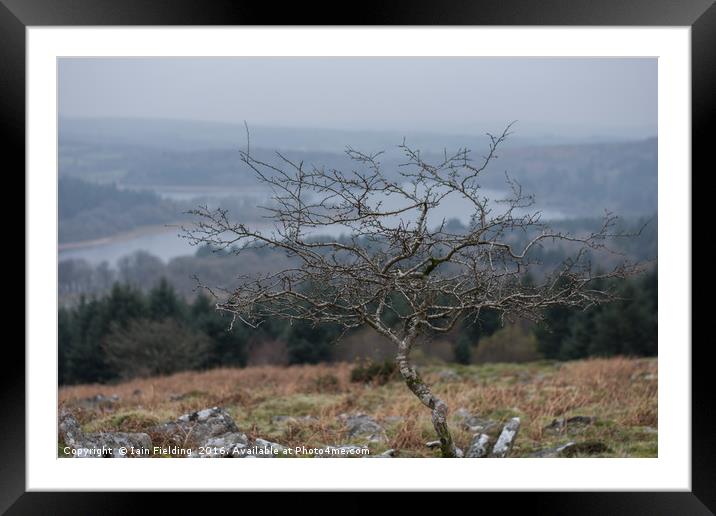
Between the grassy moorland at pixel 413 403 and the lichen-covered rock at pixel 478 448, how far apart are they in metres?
0.26

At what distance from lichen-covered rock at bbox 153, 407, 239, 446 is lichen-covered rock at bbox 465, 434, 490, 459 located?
2029 millimetres

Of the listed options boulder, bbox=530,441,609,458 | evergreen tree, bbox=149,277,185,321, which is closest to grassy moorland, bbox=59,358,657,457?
boulder, bbox=530,441,609,458

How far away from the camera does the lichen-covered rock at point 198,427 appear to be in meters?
6.35

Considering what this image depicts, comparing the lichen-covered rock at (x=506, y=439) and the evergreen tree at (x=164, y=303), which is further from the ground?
the evergreen tree at (x=164, y=303)

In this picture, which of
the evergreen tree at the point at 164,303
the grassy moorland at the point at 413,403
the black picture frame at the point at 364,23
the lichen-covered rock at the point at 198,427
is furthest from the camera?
the evergreen tree at the point at 164,303

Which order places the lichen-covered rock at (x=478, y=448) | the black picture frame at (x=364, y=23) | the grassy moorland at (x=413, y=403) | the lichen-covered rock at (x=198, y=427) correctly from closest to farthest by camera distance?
the black picture frame at (x=364, y=23) < the lichen-covered rock at (x=478, y=448) < the lichen-covered rock at (x=198, y=427) < the grassy moorland at (x=413, y=403)

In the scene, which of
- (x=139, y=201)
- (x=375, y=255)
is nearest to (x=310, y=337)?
(x=139, y=201)

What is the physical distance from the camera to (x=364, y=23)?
4.72 m

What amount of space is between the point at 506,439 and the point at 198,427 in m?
2.63

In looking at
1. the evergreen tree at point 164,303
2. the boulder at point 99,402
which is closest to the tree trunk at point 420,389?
the boulder at point 99,402

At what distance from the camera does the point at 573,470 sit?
17.3ft

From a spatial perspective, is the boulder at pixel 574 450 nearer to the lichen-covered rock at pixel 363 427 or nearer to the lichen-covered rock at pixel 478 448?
the lichen-covered rock at pixel 478 448

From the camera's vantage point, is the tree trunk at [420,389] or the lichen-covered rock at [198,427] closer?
the tree trunk at [420,389]
